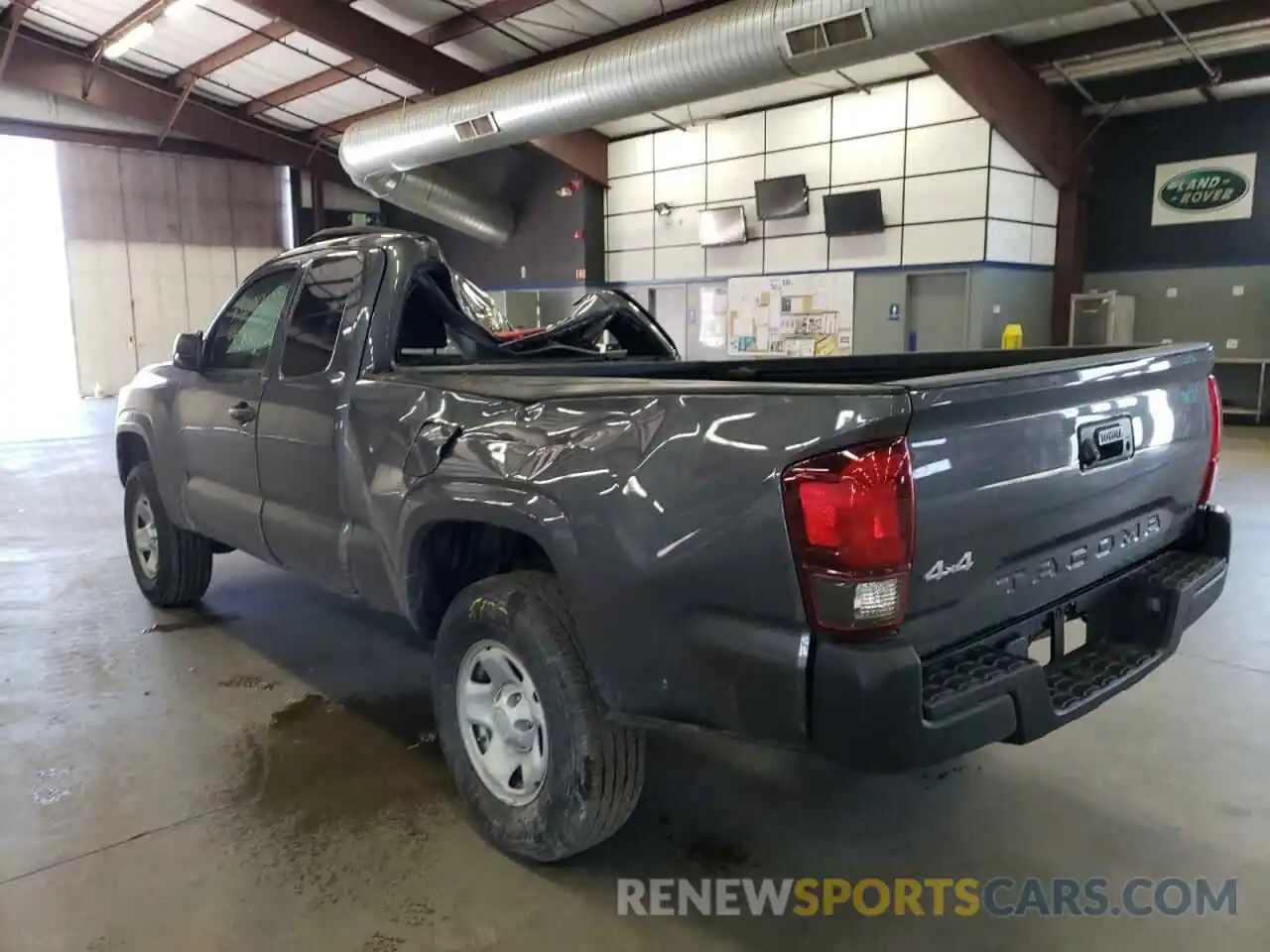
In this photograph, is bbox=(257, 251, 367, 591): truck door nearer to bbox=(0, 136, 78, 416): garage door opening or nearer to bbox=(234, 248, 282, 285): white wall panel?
bbox=(0, 136, 78, 416): garage door opening

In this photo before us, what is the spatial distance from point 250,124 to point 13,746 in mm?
19197

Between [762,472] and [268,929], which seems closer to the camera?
[762,472]

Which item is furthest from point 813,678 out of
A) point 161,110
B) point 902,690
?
point 161,110

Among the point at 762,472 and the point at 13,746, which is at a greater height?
the point at 762,472

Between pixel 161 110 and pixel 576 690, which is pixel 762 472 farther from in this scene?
pixel 161 110

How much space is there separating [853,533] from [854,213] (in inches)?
517

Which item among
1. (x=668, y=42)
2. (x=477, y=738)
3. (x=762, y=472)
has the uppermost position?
(x=668, y=42)

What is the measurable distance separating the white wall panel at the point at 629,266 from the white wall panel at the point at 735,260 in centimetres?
146

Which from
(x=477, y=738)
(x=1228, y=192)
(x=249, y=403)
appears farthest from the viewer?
(x=1228, y=192)

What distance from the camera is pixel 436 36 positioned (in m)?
13.6

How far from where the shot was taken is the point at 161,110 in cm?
1798

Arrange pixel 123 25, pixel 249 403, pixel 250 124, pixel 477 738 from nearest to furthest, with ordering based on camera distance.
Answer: pixel 477 738 → pixel 249 403 → pixel 123 25 → pixel 250 124

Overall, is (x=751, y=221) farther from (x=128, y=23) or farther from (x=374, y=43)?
(x=128, y=23)

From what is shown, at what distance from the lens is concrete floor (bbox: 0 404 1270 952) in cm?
216
